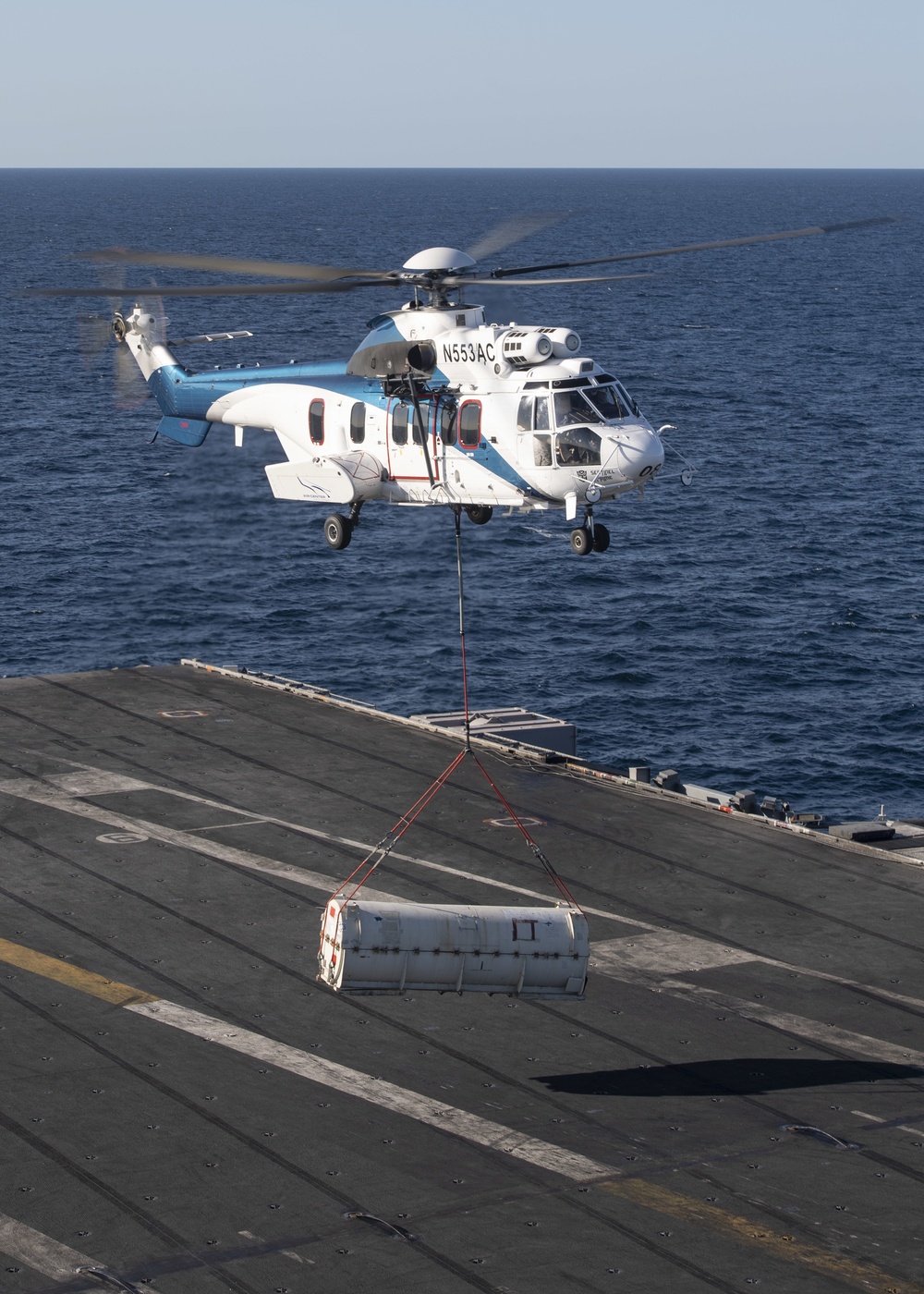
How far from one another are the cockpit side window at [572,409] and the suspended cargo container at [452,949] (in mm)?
11528

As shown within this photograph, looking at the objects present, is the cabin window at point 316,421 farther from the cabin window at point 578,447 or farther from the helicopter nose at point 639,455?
the helicopter nose at point 639,455

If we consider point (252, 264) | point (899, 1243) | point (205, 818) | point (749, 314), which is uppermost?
point (749, 314)

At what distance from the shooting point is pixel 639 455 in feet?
113

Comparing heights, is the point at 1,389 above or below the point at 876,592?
above

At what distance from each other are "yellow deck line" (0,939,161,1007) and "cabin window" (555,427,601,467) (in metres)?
13.4

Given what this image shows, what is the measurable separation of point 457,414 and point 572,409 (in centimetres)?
266

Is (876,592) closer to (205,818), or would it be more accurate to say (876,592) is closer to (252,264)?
(205,818)

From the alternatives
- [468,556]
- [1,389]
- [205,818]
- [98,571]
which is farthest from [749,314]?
[205,818]

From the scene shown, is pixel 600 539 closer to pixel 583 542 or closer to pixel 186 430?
pixel 583 542

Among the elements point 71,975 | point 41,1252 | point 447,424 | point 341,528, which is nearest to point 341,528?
point 341,528

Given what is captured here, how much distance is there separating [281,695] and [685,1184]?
28837mm

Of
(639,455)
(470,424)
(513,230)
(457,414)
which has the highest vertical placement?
(513,230)

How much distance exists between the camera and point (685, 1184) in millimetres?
24469

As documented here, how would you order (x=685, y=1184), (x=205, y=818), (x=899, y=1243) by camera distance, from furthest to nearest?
1. (x=205, y=818)
2. (x=685, y=1184)
3. (x=899, y=1243)
